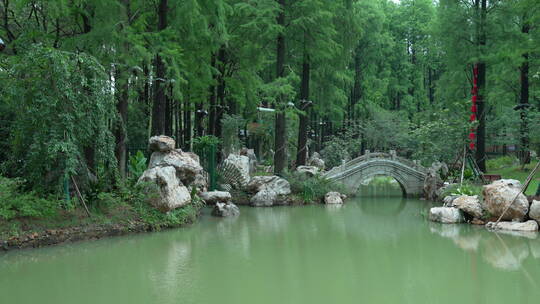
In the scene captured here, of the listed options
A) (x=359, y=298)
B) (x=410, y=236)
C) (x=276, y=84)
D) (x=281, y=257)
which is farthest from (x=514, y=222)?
(x=276, y=84)

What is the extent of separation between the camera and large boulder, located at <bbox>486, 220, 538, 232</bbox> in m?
10.5

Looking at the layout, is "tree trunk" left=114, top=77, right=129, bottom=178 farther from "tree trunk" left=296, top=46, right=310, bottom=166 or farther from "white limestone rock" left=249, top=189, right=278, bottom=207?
"tree trunk" left=296, top=46, right=310, bottom=166

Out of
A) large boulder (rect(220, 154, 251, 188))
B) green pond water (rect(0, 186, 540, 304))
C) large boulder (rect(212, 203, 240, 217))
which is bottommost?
green pond water (rect(0, 186, 540, 304))

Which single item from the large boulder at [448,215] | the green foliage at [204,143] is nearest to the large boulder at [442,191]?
the large boulder at [448,215]

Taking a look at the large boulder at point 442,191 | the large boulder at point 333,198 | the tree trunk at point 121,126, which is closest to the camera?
the tree trunk at point 121,126

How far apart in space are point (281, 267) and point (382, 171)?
14.0 metres

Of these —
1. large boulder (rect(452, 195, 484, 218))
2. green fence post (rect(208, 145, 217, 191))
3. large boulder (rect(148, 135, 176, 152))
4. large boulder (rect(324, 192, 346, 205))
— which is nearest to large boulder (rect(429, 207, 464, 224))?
large boulder (rect(452, 195, 484, 218))

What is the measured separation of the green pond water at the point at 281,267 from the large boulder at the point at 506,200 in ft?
2.82

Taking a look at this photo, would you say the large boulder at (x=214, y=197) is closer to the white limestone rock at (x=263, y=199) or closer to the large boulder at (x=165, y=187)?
the white limestone rock at (x=263, y=199)

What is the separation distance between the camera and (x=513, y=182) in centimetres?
1133

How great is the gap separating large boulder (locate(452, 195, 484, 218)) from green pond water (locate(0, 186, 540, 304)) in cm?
103

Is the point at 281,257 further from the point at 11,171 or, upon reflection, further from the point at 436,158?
the point at 436,158

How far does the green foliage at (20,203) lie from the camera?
775 cm

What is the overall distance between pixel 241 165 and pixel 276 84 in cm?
313
